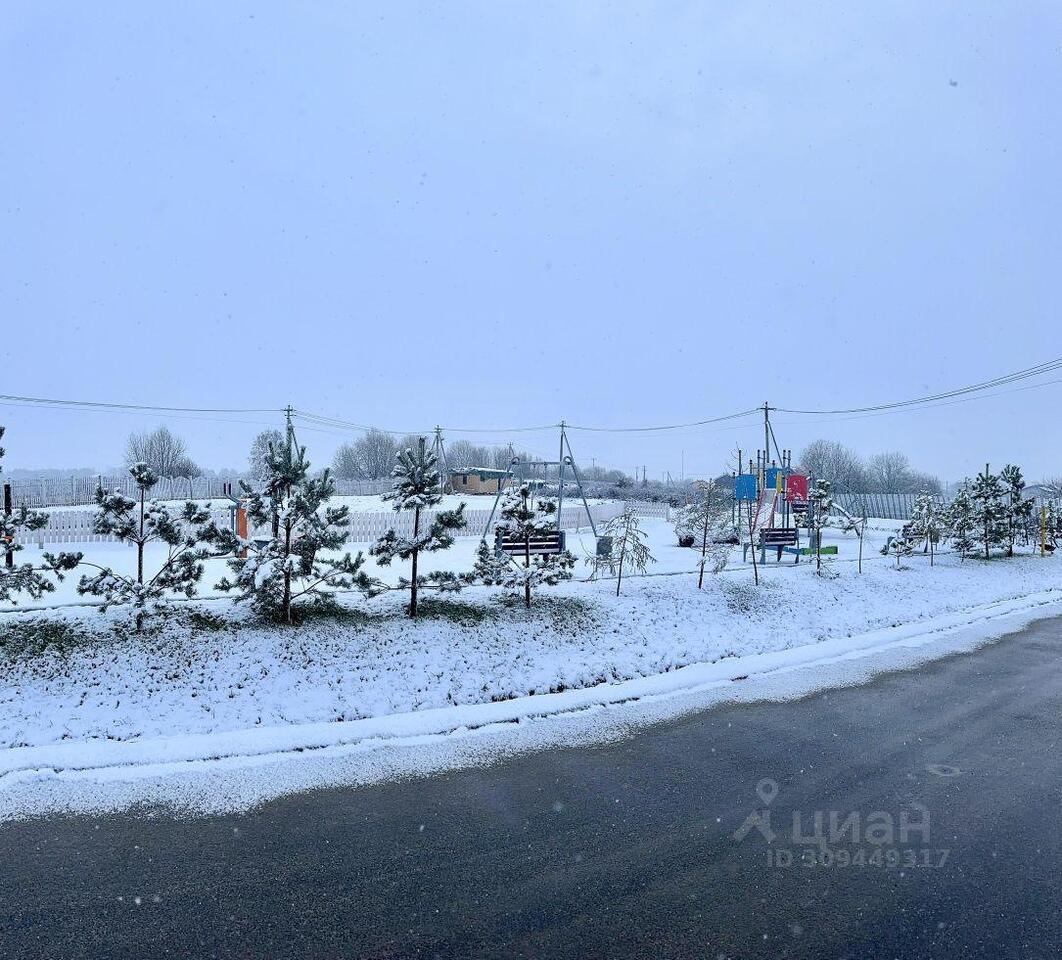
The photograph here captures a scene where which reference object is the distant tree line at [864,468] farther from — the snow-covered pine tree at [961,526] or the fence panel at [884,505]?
the snow-covered pine tree at [961,526]

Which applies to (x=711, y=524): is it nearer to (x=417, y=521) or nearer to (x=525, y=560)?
(x=525, y=560)

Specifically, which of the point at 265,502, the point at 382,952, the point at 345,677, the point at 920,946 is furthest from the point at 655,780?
the point at 265,502

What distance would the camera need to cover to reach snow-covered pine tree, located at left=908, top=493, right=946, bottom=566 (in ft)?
74.4

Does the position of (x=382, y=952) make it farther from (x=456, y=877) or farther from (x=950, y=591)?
(x=950, y=591)

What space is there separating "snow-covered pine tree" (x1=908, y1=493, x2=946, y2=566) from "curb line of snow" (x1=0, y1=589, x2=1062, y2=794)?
11339 mm

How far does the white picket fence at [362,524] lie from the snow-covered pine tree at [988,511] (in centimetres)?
1229

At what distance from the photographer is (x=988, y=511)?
24.9 m

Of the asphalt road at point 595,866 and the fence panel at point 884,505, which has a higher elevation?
the fence panel at point 884,505

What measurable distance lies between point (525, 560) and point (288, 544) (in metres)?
4.43

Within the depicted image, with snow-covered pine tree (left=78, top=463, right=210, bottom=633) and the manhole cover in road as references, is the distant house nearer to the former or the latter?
snow-covered pine tree (left=78, top=463, right=210, bottom=633)

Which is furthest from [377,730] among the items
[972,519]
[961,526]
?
[972,519]

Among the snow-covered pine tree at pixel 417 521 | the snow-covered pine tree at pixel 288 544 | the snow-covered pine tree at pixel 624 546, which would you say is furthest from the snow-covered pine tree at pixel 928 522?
the snow-covered pine tree at pixel 288 544

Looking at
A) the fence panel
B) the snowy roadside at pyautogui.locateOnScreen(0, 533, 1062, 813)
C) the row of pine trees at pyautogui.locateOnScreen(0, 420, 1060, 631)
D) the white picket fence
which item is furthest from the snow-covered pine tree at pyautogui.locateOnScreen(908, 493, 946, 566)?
the fence panel

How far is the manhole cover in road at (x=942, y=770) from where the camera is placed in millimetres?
6707
